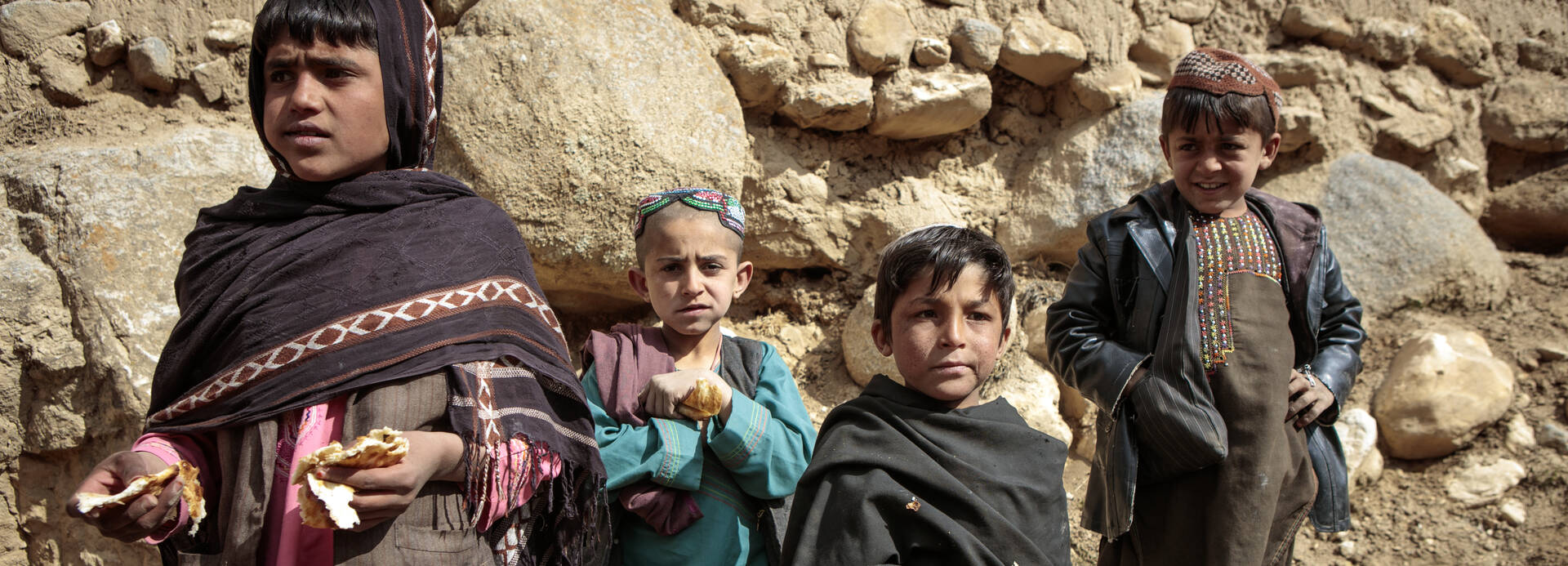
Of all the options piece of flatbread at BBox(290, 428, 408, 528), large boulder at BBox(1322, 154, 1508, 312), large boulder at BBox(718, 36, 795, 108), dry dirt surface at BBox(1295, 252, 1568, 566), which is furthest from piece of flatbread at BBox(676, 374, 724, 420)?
large boulder at BBox(1322, 154, 1508, 312)

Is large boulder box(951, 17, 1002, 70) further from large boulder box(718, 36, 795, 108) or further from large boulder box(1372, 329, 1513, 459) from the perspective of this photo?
large boulder box(1372, 329, 1513, 459)

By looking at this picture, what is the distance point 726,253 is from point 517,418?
73 cm

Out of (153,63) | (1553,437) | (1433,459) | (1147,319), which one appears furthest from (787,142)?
(1553,437)

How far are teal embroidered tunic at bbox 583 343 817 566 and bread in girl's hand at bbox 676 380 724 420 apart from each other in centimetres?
4

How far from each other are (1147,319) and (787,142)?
175cm

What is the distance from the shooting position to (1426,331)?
3.97m

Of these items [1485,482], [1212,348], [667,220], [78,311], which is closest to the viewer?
[667,220]

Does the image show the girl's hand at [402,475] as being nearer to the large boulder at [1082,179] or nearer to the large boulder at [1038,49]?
the large boulder at [1082,179]

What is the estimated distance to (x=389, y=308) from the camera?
1.64 metres

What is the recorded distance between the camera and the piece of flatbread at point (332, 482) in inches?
53.4

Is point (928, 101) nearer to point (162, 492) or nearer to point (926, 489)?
point (926, 489)

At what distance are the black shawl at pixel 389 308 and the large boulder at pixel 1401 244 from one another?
367cm

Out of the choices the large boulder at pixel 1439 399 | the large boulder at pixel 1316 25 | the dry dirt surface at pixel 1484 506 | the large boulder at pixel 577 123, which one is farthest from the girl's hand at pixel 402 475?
the large boulder at pixel 1316 25

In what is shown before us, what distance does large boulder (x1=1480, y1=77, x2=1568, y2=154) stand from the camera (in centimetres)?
448
